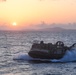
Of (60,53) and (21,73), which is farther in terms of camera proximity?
(60,53)

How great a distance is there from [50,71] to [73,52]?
11.2m

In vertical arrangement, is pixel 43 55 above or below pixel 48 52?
below

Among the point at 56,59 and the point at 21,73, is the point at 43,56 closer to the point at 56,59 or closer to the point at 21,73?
the point at 56,59

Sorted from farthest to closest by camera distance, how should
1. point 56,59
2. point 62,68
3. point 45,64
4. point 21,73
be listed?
point 56,59, point 45,64, point 62,68, point 21,73

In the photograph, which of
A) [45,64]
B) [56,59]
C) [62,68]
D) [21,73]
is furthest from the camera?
[56,59]

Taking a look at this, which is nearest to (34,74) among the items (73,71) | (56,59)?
(73,71)

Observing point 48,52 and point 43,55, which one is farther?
point 48,52

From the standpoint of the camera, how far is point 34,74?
37.4m

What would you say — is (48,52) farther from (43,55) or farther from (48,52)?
(43,55)

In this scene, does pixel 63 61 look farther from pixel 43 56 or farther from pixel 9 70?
pixel 9 70

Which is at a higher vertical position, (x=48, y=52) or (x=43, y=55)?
(x=48, y=52)

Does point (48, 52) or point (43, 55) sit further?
point (48, 52)

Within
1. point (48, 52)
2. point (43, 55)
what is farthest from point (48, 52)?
point (43, 55)

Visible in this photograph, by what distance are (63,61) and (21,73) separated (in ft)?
43.4
